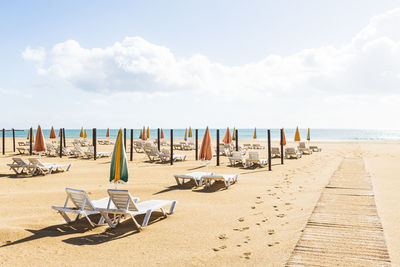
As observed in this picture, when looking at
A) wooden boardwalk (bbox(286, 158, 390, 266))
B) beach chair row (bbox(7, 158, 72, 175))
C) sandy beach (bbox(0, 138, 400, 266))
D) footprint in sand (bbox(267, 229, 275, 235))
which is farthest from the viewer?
beach chair row (bbox(7, 158, 72, 175))

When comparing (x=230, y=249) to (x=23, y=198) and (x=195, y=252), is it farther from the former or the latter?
(x=23, y=198)

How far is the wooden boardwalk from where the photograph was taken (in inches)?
166

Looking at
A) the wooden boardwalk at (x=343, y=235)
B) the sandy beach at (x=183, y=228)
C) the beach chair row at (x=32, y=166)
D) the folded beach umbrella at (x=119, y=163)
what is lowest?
the sandy beach at (x=183, y=228)

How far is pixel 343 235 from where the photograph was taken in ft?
16.9

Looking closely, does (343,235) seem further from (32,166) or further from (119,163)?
(32,166)

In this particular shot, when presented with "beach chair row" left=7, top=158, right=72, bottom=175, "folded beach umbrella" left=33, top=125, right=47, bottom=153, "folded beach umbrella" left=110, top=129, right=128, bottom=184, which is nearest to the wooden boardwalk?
"folded beach umbrella" left=110, top=129, right=128, bottom=184

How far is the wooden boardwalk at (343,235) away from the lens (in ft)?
13.8

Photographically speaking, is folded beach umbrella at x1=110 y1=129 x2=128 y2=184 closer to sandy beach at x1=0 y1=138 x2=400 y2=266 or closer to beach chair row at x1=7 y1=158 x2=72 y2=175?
sandy beach at x1=0 y1=138 x2=400 y2=266

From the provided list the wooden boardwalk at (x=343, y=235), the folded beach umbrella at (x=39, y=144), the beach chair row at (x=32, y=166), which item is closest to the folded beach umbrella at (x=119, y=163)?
the wooden boardwalk at (x=343, y=235)

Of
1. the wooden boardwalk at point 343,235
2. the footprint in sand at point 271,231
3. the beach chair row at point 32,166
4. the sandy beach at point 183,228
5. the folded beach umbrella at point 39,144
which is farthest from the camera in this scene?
the folded beach umbrella at point 39,144

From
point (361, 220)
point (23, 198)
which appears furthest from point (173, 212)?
point (23, 198)

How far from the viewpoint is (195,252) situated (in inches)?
185

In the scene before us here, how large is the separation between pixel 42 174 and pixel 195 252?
10.5 meters

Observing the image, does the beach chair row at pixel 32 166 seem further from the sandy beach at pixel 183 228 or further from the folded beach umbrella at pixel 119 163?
the folded beach umbrella at pixel 119 163
